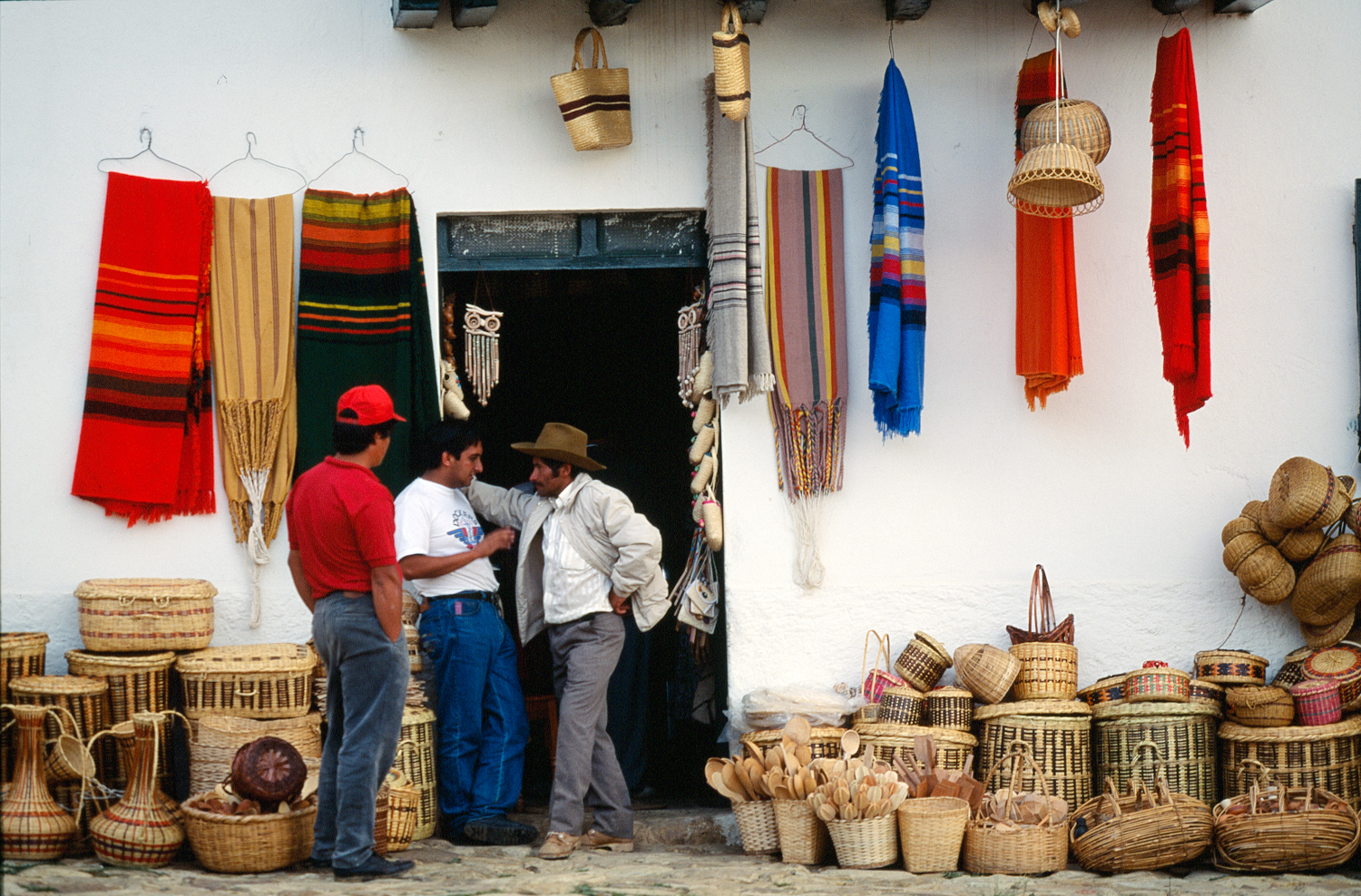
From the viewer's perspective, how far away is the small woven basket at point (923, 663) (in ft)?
19.6

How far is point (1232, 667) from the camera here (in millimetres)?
5895

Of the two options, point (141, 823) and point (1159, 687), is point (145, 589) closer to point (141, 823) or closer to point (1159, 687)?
point (141, 823)

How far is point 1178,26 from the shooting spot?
6539 millimetres

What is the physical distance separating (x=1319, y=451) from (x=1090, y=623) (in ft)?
4.53

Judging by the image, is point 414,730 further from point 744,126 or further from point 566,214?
point 744,126

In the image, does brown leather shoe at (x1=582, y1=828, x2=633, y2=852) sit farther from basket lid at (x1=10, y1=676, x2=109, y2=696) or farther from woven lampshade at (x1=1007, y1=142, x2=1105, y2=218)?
woven lampshade at (x1=1007, y1=142, x2=1105, y2=218)

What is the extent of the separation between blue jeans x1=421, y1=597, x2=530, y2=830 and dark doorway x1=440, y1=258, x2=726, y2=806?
108cm

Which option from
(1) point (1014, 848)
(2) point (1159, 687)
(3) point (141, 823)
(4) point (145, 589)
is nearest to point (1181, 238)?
(2) point (1159, 687)

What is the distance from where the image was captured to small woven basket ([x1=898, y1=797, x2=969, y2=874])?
5.07 meters

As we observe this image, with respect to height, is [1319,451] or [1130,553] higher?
[1319,451]

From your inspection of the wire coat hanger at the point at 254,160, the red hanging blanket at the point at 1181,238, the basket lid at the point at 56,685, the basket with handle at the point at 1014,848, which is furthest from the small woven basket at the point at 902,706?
the wire coat hanger at the point at 254,160

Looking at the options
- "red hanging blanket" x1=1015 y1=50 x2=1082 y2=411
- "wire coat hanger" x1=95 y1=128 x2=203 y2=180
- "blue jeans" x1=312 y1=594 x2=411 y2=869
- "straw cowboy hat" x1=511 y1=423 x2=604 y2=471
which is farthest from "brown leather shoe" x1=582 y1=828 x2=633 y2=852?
"wire coat hanger" x1=95 y1=128 x2=203 y2=180

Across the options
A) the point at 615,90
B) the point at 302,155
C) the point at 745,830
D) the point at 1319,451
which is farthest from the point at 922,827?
the point at 302,155

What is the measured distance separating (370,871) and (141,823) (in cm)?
94
